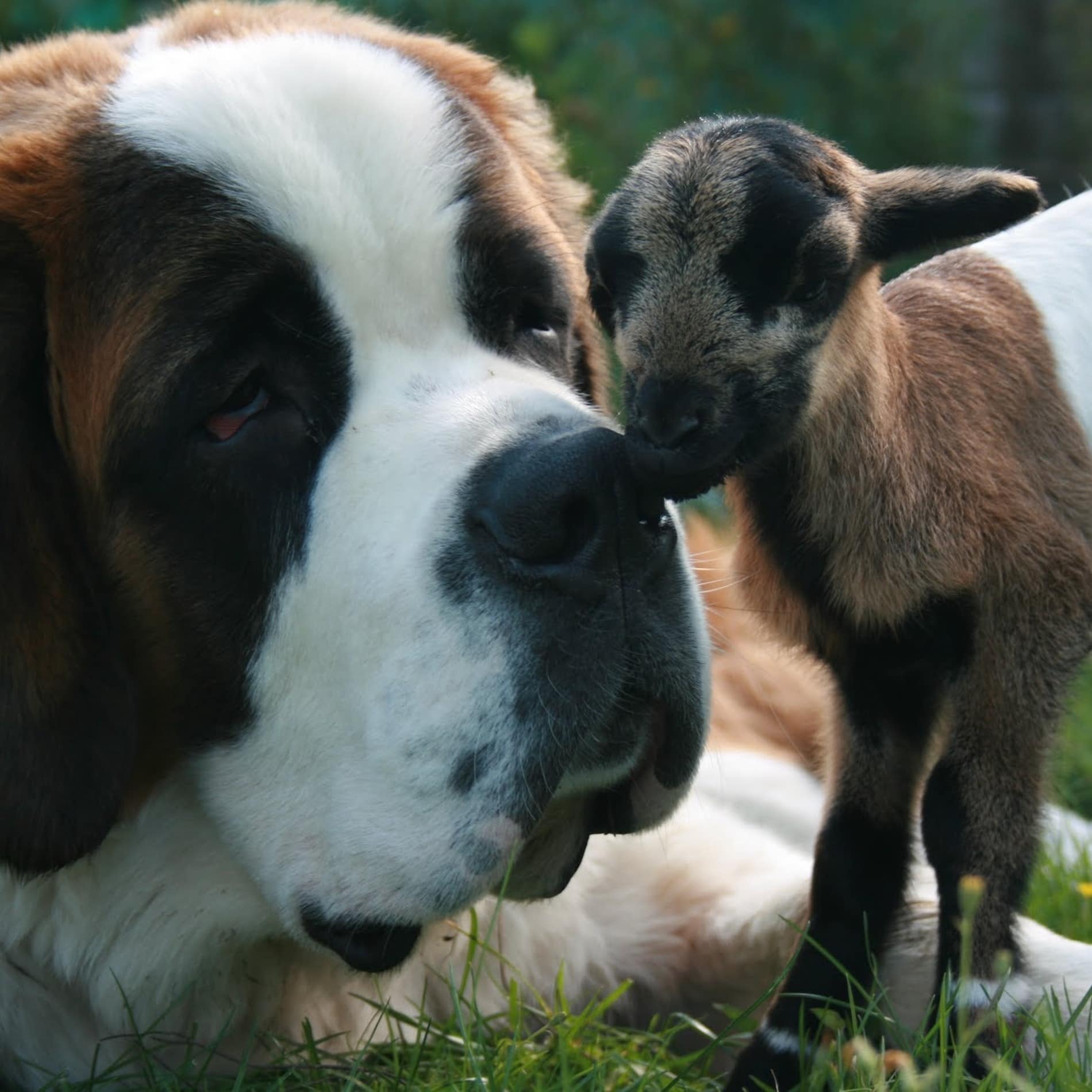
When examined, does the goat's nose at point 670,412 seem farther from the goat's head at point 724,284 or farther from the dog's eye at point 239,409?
the dog's eye at point 239,409

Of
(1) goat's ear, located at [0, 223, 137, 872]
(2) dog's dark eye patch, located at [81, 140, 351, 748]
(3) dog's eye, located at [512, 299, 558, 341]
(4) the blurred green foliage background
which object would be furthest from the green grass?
(4) the blurred green foliage background

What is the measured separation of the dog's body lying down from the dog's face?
177mm

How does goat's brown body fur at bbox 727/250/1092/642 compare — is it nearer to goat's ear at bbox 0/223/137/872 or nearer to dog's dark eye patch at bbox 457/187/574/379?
dog's dark eye patch at bbox 457/187/574/379

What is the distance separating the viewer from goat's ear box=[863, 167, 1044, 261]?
2.23 m

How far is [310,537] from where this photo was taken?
7.81 ft

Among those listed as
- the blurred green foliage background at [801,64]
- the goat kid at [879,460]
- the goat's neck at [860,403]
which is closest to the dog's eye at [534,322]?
the goat kid at [879,460]

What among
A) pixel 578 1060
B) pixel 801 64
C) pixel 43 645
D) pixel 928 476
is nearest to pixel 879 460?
pixel 928 476

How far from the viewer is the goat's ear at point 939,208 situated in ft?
7.32

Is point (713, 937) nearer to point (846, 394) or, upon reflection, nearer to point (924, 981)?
point (924, 981)

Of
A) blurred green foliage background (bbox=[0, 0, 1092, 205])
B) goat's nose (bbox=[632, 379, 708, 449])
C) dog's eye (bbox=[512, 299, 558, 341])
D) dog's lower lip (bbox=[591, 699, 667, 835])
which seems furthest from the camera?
blurred green foliage background (bbox=[0, 0, 1092, 205])

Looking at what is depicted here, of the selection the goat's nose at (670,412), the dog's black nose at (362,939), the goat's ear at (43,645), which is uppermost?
the goat's nose at (670,412)

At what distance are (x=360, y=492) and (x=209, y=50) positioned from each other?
81 centimetres

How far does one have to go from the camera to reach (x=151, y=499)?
2.44 meters

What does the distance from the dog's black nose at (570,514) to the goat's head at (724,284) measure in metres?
0.11
